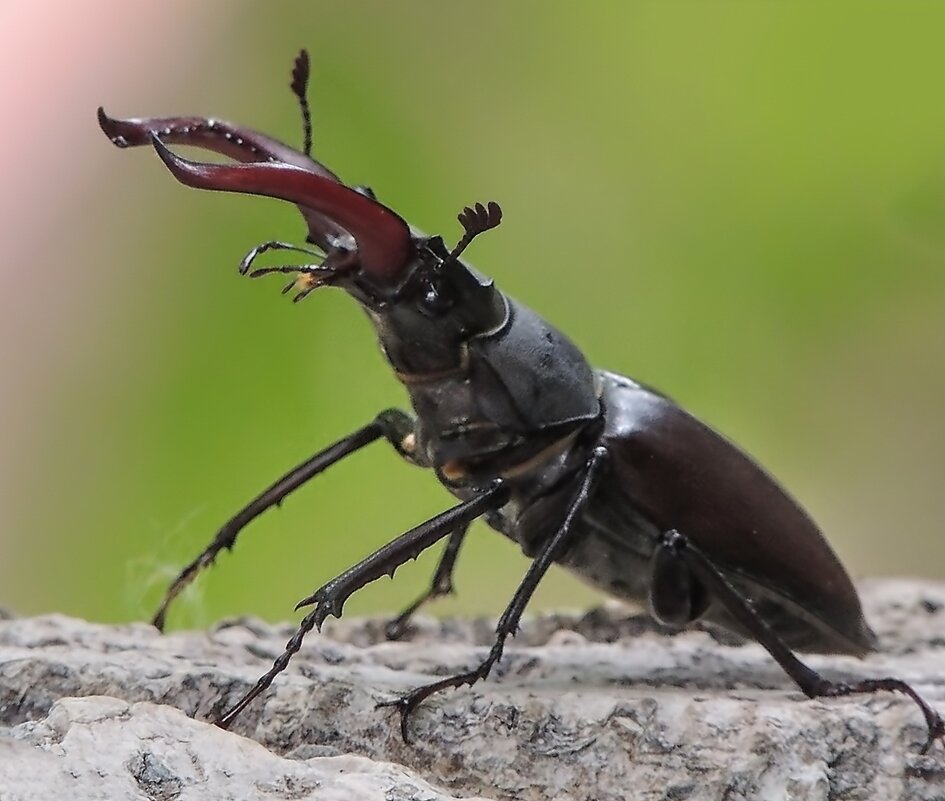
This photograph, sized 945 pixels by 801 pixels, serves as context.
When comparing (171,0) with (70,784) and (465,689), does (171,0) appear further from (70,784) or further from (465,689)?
(70,784)

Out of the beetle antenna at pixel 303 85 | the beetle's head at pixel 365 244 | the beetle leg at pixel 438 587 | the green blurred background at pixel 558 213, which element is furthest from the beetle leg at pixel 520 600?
the green blurred background at pixel 558 213

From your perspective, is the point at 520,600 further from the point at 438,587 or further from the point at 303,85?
the point at 303,85

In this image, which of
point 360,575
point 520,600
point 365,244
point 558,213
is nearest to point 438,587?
point 520,600

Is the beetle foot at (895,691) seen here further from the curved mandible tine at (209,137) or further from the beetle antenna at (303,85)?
the beetle antenna at (303,85)

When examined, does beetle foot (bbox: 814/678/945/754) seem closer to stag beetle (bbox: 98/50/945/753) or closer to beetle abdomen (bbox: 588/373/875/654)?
stag beetle (bbox: 98/50/945/753)

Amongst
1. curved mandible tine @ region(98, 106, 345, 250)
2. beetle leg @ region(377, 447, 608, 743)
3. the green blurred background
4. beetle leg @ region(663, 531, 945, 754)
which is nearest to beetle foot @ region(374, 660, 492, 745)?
beetle leg @ region(377, 447, 608, 743)

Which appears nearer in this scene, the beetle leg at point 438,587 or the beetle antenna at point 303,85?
the beetle antenna at point 303,85

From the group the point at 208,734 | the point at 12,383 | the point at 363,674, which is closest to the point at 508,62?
the point at 12,383

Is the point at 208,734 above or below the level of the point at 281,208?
below
